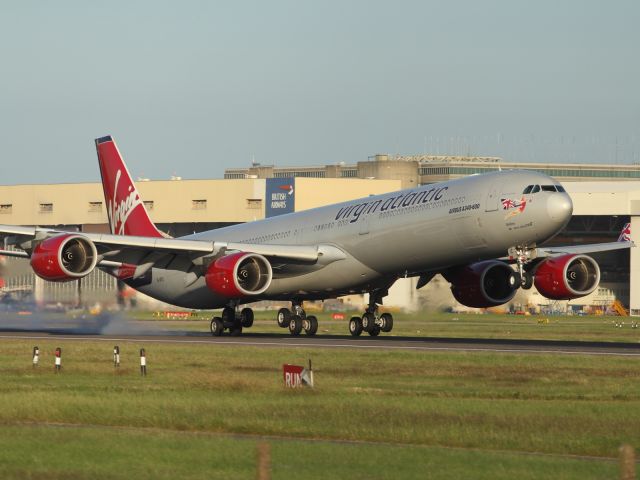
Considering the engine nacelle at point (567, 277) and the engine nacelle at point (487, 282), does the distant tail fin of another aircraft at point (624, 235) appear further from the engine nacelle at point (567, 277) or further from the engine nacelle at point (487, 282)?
the engine nacelle at point (567, 277)

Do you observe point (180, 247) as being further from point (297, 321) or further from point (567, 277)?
point (567, 277)

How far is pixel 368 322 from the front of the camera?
53.6 meters

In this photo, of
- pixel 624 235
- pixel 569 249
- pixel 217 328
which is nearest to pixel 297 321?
pixel 217 328

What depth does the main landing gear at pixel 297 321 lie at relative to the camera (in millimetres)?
54312

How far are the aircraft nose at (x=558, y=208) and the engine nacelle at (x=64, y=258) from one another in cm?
1862

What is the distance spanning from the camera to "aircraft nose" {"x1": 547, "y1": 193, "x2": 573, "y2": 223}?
44.9m

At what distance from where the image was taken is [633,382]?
3103 cm

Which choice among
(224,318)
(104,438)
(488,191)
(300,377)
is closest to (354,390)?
(300,377)

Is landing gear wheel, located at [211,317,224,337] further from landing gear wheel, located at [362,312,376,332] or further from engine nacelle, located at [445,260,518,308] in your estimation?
engine nacelle, located at [445,260,518,308]

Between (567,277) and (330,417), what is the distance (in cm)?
2785

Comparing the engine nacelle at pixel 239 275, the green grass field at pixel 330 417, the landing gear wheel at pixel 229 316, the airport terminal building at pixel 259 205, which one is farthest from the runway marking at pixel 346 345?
the airport terminal building at pixel 259 205

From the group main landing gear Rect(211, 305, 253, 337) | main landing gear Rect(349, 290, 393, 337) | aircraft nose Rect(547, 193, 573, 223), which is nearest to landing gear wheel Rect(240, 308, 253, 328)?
main landing gear Rect(211, 305, 253, 337)

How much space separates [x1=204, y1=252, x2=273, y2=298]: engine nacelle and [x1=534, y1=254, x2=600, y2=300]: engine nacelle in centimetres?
1144

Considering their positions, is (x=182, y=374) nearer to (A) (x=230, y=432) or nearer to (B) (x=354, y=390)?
(B) (x=354, y=390)
